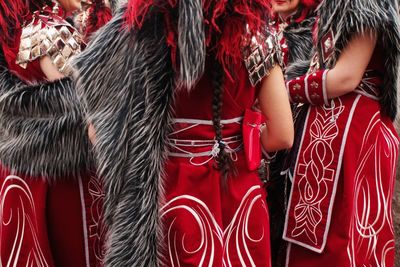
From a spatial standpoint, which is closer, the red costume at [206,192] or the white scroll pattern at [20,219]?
the red costume at [206,192]

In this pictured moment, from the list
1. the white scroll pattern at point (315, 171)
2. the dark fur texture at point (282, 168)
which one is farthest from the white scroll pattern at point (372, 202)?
the dark fur texture at point (282, 168)

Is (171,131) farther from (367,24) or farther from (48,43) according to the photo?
(367,24)

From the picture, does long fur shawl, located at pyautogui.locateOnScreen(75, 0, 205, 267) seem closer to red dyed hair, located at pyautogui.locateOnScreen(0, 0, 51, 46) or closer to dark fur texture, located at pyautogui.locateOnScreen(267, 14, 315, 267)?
red dyed hair, located at pyautogui.locateOnScreen(0, 0, 51, 46)

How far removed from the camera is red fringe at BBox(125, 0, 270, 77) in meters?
1.71

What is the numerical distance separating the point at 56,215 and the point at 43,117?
0.39m

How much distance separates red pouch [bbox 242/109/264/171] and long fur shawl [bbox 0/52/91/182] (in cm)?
62

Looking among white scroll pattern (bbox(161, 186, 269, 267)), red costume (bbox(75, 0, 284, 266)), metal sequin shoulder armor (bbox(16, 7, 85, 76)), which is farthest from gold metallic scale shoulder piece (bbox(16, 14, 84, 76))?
white scroll pattern (bbox(161, 186, 269, 267))

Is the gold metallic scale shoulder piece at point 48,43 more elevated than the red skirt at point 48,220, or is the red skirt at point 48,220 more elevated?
the gold metallic scale shoulder piece at point 48,43

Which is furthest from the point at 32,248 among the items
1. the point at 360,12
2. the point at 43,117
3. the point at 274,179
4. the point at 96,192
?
the point at 360,12

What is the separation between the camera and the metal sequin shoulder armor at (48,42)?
216cm

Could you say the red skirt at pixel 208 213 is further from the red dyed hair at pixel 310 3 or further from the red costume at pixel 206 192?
the red dyed hair at pixel 310 3

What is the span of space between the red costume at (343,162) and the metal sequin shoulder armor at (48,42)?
2.99 ft

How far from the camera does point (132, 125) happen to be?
1.84 m

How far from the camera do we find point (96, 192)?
2307mm
